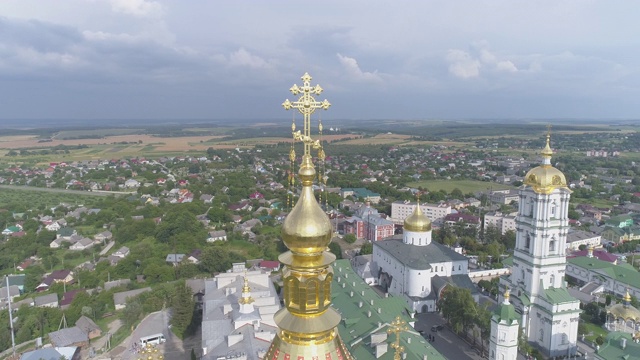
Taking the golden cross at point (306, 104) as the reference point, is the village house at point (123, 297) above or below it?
below

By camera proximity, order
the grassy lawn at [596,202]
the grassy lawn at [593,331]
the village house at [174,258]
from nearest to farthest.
Answer: the grassy lawn at [593,331] < the village house at [174,258] < the grassy lawn at [596,202]

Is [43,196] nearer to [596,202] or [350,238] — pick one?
[350,238]

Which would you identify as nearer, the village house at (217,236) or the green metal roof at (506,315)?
the green metal roof at (506,315)

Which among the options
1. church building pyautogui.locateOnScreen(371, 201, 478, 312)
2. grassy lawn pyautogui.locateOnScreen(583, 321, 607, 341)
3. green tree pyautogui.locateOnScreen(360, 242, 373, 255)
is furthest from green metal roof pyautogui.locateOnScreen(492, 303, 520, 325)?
green tree pyautogui.locateOnScreen(360, 242, 373, 255)

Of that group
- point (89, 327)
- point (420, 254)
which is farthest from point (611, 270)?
point (89, 327)

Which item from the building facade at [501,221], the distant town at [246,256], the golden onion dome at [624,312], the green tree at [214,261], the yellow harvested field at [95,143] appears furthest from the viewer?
the yellow harvested field at [95,143]

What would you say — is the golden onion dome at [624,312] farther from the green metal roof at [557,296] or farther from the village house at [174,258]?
the village house at [174,258]

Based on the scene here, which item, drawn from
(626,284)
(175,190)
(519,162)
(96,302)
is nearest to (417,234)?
(626,284)

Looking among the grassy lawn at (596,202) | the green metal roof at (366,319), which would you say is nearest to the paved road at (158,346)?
the green metal roof at (366,319)
